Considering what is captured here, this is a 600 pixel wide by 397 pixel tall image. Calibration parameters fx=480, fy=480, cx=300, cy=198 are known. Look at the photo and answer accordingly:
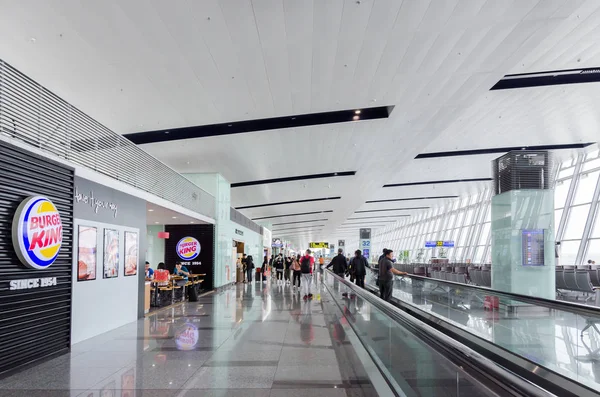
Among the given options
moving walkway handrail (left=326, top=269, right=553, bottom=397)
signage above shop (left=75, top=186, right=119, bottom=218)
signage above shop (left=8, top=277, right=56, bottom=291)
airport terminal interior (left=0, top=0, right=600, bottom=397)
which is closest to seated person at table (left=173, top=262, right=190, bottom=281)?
airport terminal interior (left=0, top=0, right=600, bottom=397)

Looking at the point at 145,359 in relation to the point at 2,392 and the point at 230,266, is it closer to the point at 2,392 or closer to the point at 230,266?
the point at 2,392

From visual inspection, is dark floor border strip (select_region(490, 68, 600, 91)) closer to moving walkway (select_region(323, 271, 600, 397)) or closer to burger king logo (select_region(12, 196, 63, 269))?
moving walkway (select_region(323, 271, 600, 397))

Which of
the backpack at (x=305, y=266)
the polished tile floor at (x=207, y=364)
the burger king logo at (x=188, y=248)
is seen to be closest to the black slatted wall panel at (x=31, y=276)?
the polished tile floor at (x=207, y=364)

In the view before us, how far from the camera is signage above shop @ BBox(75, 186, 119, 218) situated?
25.9 feet

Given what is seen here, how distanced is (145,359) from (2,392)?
1791 mm

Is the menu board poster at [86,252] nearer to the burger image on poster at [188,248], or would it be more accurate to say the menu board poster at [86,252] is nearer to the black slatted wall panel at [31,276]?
the black slatted wall panel at [31,276]

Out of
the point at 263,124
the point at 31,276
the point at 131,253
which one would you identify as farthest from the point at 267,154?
the point at 31,276

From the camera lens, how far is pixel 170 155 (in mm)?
16641

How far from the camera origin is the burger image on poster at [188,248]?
749 inches

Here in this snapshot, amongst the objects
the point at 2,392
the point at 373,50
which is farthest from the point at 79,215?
the point at 373,50

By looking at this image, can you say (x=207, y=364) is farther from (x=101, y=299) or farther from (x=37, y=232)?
(x=101, y=299)

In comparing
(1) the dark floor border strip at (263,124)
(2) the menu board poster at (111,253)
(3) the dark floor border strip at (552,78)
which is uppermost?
(3) the dark floor border strip at (552,78)

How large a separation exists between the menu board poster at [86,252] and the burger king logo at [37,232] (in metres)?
0.96

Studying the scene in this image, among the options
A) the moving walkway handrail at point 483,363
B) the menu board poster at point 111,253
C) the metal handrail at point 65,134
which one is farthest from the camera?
the menu board poster at point 111,253
